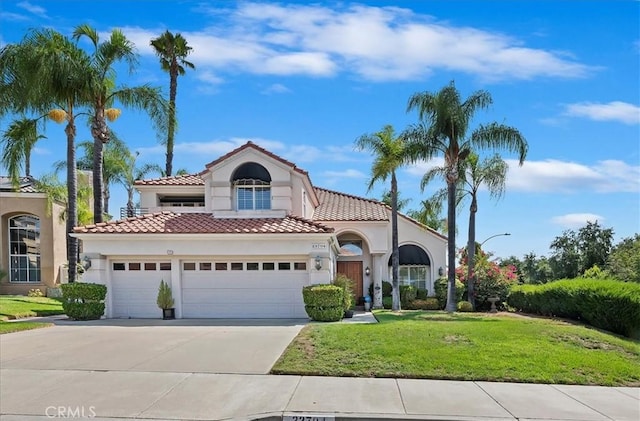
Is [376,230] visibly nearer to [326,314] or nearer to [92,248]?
[326,314]

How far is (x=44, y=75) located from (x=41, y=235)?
552 inches

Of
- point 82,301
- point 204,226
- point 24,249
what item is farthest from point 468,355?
point 24,249

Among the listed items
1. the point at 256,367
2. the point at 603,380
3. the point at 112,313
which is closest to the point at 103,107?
the point at 112,313

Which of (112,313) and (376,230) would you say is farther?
(376,230)

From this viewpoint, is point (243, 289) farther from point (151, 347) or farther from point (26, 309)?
point (26, 309)

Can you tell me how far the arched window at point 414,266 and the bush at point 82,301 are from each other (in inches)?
574

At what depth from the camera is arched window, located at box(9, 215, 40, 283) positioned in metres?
29.5

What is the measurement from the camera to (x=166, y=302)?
17906 mm

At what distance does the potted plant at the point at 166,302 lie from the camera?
17.9m

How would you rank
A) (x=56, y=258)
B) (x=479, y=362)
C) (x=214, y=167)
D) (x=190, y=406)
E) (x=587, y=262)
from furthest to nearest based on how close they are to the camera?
(x=587, y=262) < (x=56, y=258) < (x=214, y=167) < (x=479, y=362) < (x=190, y=406)

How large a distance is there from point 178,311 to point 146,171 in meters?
25.3

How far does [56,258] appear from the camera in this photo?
2952 centimetres

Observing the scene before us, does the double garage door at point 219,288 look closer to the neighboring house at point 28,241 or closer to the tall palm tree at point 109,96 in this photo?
the tall palm tree at point 109,96

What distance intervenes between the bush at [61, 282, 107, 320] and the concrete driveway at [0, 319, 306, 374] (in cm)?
132
